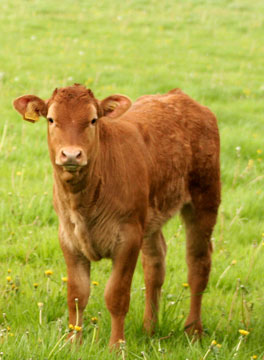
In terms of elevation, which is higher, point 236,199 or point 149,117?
point 149,117

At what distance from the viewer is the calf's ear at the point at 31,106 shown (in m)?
4.11

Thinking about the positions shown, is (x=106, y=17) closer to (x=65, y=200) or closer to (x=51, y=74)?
(x=51, y=74)

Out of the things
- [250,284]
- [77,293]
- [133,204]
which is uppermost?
[133,204]

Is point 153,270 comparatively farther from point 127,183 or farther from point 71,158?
point 71,158

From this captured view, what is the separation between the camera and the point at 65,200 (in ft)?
13.8

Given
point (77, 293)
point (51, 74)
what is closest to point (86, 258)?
point (77, 293)

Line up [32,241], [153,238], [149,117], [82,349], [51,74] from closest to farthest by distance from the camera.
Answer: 1. [82,349]
2. [149,117]
3. [153,238]
4. [32,241]
5. [51,74]

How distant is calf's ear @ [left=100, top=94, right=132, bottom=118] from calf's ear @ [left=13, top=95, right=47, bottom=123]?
35cm

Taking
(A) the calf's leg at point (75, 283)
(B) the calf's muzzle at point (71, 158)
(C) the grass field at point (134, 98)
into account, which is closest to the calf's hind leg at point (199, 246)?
(C) the grass field at point (134, 98)

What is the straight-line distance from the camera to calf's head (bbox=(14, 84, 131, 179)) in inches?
145

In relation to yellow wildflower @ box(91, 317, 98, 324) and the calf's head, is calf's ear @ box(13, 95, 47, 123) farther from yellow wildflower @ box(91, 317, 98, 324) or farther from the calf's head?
yellow wildflower @ box(91, 317, 98, 324)

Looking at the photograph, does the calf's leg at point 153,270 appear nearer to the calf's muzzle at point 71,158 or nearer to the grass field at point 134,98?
the grass field at point 134,98

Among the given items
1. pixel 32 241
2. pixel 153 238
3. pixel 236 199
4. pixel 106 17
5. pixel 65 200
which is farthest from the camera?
pixel 106 17

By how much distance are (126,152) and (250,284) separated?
1713mm
